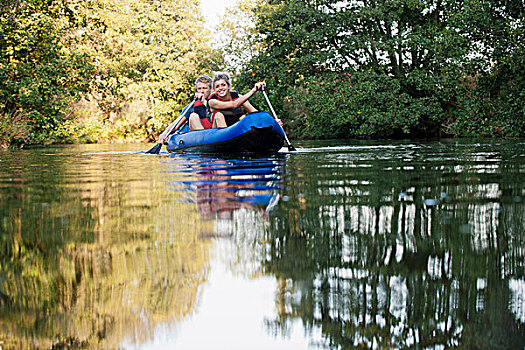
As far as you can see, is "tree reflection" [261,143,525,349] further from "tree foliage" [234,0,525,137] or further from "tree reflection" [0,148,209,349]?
"tree foliage" [234,0,525,137]

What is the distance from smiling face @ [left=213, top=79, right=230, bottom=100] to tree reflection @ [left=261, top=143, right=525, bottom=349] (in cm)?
670

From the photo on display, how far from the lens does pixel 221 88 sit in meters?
9.45

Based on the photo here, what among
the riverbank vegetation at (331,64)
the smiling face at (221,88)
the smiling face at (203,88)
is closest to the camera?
the smiling face at (221,88)

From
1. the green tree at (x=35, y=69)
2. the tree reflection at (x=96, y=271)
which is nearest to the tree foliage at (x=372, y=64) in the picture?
the green tree at (x=35, y=69)

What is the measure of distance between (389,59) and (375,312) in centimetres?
1822

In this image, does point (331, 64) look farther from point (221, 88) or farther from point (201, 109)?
point (221, 88)

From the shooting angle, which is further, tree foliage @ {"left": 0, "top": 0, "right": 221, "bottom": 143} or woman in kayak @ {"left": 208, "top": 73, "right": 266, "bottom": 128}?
tree foliage @ {"left": 0, "top": 0, "right": 221, "bottom": 143}

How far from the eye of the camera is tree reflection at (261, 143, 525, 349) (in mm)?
1084

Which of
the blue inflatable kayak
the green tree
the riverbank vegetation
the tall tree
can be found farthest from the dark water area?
the tall tree

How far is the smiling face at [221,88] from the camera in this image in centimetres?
941

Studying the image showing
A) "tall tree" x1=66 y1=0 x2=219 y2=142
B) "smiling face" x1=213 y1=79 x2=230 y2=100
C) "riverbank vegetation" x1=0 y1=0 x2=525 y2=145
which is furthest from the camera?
"tall tree" x1=66 y1=0 x2=219 y2=142

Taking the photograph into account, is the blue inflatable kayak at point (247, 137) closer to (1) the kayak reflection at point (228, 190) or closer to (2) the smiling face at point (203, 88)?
(2) the smiling face at point (203, 88)

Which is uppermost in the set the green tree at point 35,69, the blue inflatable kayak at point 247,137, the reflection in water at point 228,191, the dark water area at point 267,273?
the green tree at point 35,69

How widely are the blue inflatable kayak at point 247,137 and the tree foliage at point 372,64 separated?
721 centimetres
